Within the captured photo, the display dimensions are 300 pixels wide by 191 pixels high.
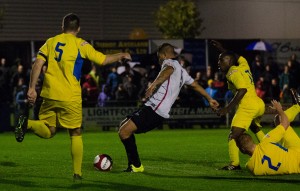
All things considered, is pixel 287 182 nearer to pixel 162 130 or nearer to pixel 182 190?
pixel 182 190

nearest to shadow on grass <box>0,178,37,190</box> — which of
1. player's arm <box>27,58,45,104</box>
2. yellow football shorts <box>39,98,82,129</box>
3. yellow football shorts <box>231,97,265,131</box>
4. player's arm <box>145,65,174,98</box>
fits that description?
yellow football shorts <box>39,98,82,129</box>

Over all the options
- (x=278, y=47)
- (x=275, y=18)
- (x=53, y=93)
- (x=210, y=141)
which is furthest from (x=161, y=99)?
(x=275, y=18)

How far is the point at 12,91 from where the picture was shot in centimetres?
3045

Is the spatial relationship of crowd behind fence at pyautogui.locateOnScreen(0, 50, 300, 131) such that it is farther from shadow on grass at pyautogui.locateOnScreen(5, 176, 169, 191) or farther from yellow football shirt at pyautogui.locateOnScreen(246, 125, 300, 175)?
yellow football shirt at pyautogui.locateOnScreen(246, 125, 300, 175)

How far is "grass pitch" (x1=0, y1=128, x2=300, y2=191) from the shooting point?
12648 mm

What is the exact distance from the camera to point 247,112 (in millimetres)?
15031

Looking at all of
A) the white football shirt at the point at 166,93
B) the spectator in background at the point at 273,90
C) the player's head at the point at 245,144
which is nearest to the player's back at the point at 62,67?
the white football shirt at the point at 166,93

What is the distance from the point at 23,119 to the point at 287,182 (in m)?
4.00

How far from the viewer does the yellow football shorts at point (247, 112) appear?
14.9 m

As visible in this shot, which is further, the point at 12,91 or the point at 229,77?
the point at 12,91

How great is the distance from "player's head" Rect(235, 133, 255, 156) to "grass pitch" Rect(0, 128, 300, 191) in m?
0.41

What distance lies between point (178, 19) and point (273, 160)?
33049 mm

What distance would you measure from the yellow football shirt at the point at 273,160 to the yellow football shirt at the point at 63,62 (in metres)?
2.83

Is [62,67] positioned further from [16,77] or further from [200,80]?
[200,80]
